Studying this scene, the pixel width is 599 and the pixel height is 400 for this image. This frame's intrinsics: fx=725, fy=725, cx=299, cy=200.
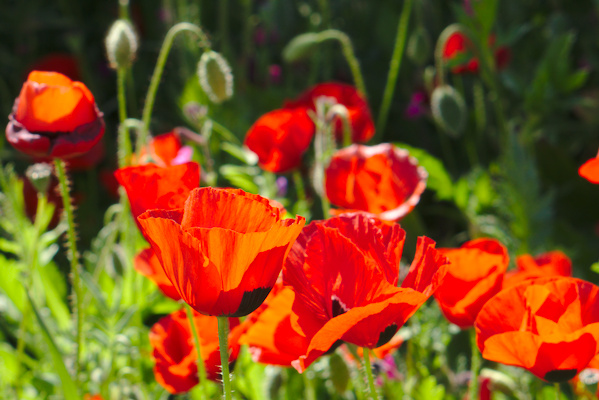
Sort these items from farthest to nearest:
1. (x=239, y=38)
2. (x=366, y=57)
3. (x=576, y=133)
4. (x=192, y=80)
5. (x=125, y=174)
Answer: (x=239, y=38)
(x=366, y=57)
(x=576, y=133)
(x=192, y=80)
(x=125, y=174)

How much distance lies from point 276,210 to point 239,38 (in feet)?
6.70

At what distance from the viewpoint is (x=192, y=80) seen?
165 centimetres

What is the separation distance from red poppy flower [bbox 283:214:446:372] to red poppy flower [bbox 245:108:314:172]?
61 cm

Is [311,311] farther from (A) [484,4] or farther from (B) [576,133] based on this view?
(B) [576,133]

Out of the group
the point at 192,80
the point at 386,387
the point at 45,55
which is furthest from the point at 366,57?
the point at 386,387

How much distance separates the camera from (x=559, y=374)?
23.0 inches

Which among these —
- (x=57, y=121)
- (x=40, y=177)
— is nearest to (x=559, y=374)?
(x=57, y=121)

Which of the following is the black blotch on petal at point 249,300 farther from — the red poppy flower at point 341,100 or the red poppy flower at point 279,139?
the red poppy flower at point 341,100

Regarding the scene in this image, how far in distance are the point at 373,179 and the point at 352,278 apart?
0.44 m

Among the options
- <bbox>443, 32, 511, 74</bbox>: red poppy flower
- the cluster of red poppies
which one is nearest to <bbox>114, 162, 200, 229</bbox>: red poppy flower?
the cluster of red poppies

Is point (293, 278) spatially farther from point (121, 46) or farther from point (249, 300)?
point (121, 46)

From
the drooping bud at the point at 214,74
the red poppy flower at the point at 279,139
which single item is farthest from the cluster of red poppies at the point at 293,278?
the red poppy flower at the point at 279,139

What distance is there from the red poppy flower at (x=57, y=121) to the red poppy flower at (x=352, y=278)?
0.27 meters

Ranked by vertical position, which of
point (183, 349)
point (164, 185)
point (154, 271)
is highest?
point (164, 185)
